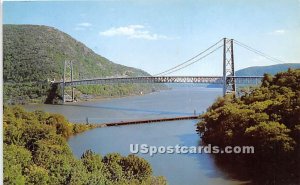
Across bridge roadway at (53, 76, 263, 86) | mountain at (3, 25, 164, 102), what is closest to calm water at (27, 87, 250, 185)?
bridge roadway at (53, 76, 263, 86)

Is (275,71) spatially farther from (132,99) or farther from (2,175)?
(132,99)

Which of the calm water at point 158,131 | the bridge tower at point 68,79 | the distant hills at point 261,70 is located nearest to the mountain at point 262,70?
the distant hills at point 261,70

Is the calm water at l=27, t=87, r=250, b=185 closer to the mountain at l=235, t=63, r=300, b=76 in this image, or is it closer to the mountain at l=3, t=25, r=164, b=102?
the mountain at l=3, t=25, r=164, b=102

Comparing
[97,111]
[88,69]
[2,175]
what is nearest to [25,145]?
[2,175]

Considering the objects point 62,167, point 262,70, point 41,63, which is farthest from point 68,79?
point 62,167

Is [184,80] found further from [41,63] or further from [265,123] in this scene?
[265,123]
